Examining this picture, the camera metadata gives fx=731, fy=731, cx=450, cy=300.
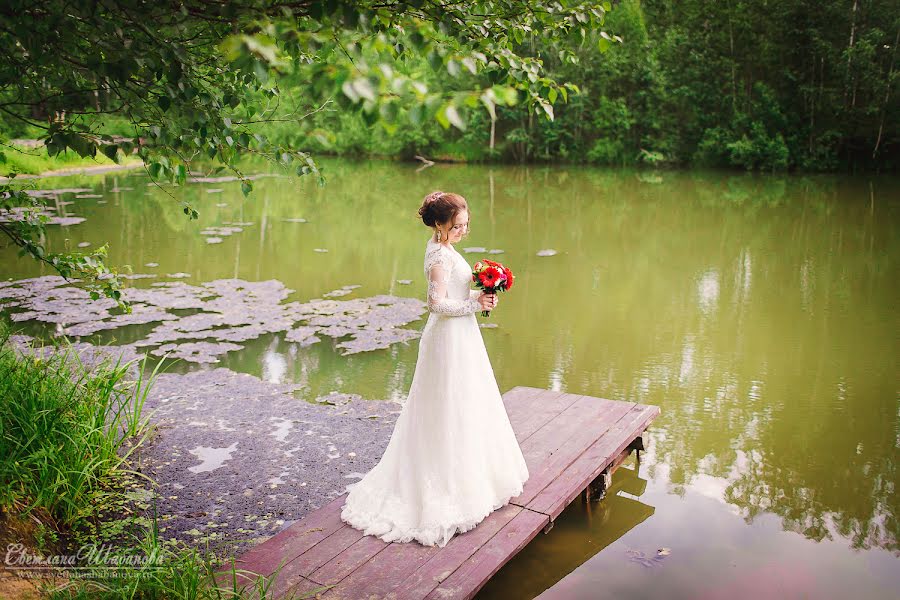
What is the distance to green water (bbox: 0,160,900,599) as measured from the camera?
194 inches

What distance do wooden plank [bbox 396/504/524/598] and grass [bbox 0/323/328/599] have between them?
0.44 meters

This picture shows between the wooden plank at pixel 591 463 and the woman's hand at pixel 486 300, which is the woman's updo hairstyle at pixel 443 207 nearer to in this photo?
the woman's hand at pixel 486 300

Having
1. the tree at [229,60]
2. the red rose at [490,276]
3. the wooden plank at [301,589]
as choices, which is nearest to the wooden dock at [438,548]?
the wooden plank at [301,589]

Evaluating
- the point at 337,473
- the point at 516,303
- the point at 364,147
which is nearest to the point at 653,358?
the point at 516,303

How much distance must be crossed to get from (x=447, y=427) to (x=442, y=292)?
79cm

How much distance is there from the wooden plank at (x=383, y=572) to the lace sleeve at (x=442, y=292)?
4.34 ft

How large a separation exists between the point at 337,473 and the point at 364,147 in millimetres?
37188

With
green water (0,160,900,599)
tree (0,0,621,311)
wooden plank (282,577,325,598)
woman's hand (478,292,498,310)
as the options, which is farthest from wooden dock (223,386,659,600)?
tree (0,0,621,311)

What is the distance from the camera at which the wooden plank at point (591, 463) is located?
4.41 meters

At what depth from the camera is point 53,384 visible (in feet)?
16.5

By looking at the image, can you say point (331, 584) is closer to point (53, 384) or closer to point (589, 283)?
point (53, 384)

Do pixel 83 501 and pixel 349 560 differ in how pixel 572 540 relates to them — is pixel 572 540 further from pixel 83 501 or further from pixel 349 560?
pixel 83 501

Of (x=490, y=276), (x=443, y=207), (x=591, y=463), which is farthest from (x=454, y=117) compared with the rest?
(x=591, y=463)

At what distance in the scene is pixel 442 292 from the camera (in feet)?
14.2
